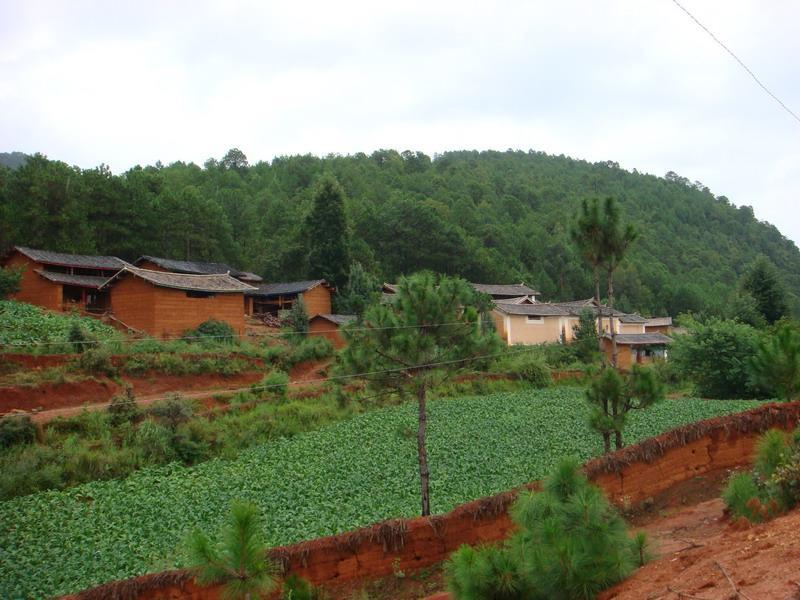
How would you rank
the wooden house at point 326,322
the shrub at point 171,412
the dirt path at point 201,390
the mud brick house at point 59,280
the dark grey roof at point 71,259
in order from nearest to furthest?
the shrub at point 171,412, the dirt path at point 201,390, the mud brick house at point 59,280, the dark grey roof at point 71,259, the wooden house at point 326,322

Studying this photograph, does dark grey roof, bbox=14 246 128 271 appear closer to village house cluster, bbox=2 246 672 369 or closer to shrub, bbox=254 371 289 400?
village house cluster, bbox=2 246 672 369

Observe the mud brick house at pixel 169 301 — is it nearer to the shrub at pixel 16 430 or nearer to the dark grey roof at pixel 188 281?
the dark grey roof at pixel 188 281

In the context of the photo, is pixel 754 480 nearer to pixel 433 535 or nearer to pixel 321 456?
pixel 433 535

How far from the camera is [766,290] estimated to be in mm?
38781

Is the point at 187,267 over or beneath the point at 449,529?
over

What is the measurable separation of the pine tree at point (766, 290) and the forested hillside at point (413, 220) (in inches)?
303

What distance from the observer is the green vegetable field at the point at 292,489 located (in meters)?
13.0

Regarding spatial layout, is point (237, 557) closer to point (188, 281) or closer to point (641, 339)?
point (188, 281)

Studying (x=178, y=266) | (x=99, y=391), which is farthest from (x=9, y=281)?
(x=99, y=391)

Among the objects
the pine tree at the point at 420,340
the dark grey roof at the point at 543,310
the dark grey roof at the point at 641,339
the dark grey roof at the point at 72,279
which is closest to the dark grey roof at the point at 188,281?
the dark grey roof at the point at 72,279

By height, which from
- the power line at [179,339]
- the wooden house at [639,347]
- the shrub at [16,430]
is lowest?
the shrub at [16,430]

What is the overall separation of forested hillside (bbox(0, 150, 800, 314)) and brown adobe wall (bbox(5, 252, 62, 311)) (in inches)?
171

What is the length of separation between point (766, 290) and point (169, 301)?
29928mm

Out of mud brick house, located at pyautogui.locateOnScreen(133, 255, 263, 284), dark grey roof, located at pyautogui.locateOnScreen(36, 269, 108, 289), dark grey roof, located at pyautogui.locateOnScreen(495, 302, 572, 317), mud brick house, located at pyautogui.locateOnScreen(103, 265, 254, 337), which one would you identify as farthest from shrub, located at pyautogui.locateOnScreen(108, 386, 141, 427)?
dark grey roof, located at pyautogui.locateOnScreen(495, 302, 572, 317)
